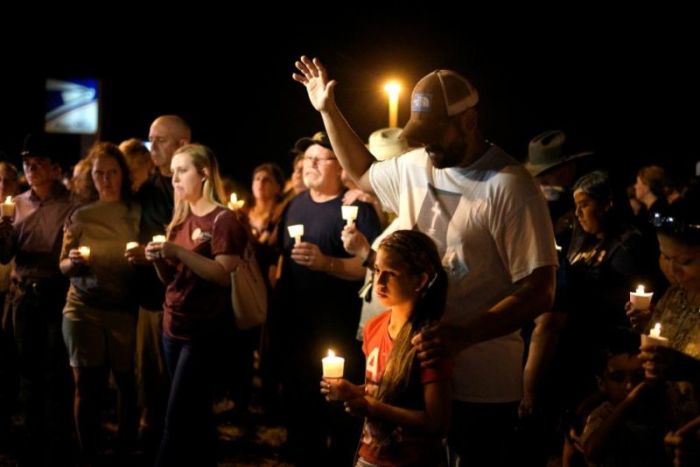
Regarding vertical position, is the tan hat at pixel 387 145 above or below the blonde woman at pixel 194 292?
above

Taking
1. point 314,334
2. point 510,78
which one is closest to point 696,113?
point 510,78

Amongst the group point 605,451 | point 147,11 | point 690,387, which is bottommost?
point 605,451

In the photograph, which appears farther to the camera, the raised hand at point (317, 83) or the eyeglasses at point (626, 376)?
the eyeglasses at point (626, 376)

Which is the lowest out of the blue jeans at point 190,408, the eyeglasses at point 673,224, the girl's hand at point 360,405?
the blue jeans at point 190,408

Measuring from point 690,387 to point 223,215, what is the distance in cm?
299

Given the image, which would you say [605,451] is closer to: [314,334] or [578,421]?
[578,421]

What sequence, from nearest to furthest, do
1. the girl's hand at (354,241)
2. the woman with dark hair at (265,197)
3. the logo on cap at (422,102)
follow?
1. the logo on cap at (422,102)
2. the girl's hand at (354,241)
3. the woman with dark hair at (265,197)

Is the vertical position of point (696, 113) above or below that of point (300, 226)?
above

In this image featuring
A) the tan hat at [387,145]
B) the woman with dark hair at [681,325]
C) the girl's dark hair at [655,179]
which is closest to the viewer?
the woman with dark hair at [681,325]

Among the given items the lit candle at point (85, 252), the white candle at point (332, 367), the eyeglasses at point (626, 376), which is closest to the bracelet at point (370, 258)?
the white candle at point (332, 367)

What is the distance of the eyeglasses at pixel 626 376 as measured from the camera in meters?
4.54

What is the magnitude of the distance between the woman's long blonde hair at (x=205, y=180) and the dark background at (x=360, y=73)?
103ft

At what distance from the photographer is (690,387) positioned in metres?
3.89

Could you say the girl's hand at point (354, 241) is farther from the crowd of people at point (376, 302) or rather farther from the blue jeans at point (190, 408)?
the blue jeans at point (190, 408)
